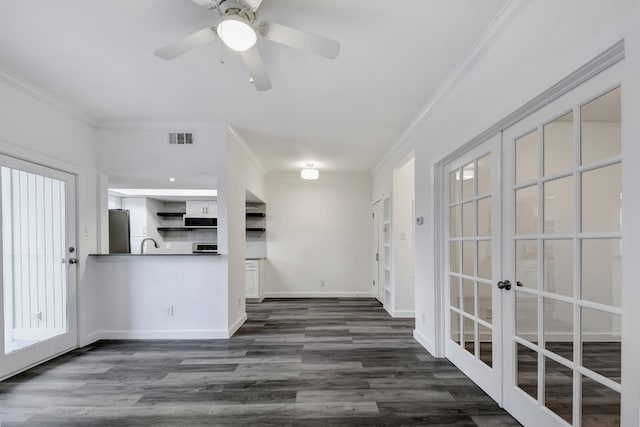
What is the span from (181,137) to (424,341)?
3.73m

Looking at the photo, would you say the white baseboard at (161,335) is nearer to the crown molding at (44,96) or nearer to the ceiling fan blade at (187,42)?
the crown molding at (44,96)

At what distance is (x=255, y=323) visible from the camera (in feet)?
15.4

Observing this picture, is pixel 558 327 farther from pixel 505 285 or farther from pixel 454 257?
pixel 454 257

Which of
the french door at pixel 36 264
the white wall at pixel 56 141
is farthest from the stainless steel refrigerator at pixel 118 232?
the french door at pixel 36 264

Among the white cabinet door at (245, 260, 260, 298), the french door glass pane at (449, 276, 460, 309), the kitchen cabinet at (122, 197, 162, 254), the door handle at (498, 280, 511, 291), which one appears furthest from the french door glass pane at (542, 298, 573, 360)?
the kitchen cabinet at (122, 197, 162, 254)

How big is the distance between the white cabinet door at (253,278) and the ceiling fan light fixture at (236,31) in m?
4.91

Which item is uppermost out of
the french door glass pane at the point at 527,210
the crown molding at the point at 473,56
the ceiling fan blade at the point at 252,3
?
the crown molding at the point at 473,56

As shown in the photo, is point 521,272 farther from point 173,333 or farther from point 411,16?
point 173,333

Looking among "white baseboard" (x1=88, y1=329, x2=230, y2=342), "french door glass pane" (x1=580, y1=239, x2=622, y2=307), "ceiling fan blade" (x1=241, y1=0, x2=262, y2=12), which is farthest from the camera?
"white baseboard" (x1=88, y1=329, x2=230, y2=342)

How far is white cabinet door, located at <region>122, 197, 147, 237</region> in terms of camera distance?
21.6 feet

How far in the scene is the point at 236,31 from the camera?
170 centimetres

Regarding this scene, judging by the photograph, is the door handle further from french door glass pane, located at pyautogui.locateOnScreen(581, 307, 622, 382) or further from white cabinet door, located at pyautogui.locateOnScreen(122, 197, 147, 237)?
white cabinet door, located at pyautogui.locateOnScreen(122, 197, 147, 237)

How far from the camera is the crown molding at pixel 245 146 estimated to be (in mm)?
4070

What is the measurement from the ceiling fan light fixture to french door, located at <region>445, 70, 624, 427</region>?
1.67 m
